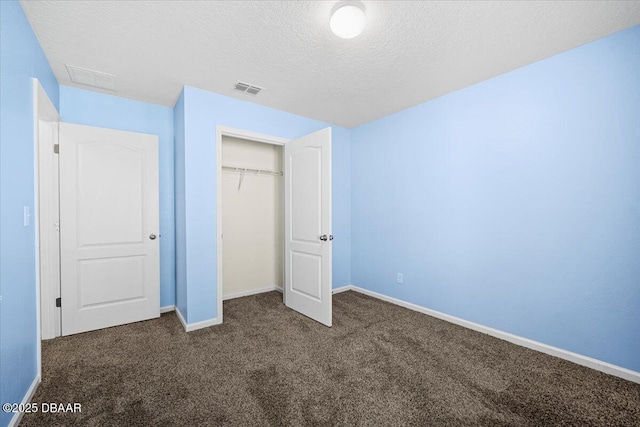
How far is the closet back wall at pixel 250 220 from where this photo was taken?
12.5 feet

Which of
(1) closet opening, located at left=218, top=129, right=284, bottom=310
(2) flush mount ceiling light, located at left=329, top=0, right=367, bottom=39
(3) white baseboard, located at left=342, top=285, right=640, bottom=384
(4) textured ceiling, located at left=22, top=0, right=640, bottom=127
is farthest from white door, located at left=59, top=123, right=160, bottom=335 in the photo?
(3) white baseboard, located at left=342, top=285, right=640, bottom=384

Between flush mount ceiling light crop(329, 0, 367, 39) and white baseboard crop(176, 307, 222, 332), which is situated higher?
flush mount ceiling light crop(329, 0, 367, 39)

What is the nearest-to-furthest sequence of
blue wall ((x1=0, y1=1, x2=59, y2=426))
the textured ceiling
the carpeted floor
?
blue wall ((x1=0, y1=1, x2=59, y2=426)) → the carpeted floor → the textured ceiling

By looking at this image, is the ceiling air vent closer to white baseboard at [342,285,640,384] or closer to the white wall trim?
the white wall trim

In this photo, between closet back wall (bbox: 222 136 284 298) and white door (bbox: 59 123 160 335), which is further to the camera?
closet back wall (bbox: 222 136 284 298)

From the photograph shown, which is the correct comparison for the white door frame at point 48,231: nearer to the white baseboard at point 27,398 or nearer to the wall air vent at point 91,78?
the wall air vent at point 91,78

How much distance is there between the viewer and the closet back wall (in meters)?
3.82

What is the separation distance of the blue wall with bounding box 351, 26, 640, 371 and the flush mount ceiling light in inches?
67.6

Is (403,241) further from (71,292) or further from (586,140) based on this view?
(71,292)

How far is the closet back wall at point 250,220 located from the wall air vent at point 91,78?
1320 millimetres

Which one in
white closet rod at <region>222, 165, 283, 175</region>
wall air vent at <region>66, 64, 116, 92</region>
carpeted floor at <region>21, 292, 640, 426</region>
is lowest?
carpeted floor at <region>21, 292, 640, 426</region>

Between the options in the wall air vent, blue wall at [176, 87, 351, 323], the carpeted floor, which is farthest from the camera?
blue wall at [176, 87, 351, 323]

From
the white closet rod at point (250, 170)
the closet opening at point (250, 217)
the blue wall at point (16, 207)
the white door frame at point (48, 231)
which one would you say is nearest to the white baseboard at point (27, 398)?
the blue wall at point (16, 207)

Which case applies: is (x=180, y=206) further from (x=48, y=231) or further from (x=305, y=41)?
(x=305, y=41)
